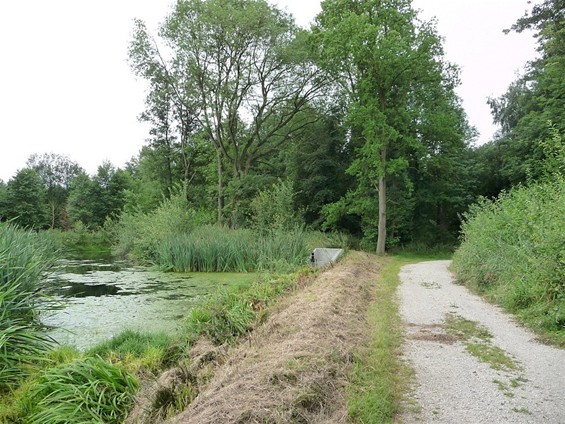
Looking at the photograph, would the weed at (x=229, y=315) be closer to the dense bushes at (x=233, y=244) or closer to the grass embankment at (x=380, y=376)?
the grass embankment at (x=380, y=376)

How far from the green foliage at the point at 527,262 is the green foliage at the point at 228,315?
3.87 m

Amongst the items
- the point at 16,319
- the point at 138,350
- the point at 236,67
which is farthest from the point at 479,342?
the point at 236,67

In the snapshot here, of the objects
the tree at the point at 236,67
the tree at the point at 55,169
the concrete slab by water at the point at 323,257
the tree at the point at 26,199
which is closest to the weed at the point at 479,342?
the concrete slab by water at the point at 323,257

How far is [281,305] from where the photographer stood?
644cm

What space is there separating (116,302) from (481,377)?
7.43m

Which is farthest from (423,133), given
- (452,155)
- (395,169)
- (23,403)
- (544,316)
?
(23,403)

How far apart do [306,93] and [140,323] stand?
20.5m

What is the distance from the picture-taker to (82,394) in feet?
12.6

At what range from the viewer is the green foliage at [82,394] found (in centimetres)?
366

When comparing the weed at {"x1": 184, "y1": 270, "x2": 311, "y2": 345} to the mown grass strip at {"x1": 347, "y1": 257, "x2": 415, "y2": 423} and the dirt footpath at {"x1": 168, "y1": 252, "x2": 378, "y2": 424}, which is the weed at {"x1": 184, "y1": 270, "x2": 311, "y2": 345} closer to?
the dirt footpath at {"x1": 168, "y1": 252, "x2": 378, "y2": 424}

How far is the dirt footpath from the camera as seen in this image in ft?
9.48

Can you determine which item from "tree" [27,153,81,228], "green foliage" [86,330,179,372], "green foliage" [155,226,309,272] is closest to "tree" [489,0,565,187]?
"green foliage" [155,226,309,272]

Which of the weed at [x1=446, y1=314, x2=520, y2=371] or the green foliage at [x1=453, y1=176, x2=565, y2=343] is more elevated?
the green foliage at [x1=453, y1=176, x2=565, y2=343]

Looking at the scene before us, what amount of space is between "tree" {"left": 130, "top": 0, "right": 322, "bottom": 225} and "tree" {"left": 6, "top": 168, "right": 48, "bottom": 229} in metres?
19.3
